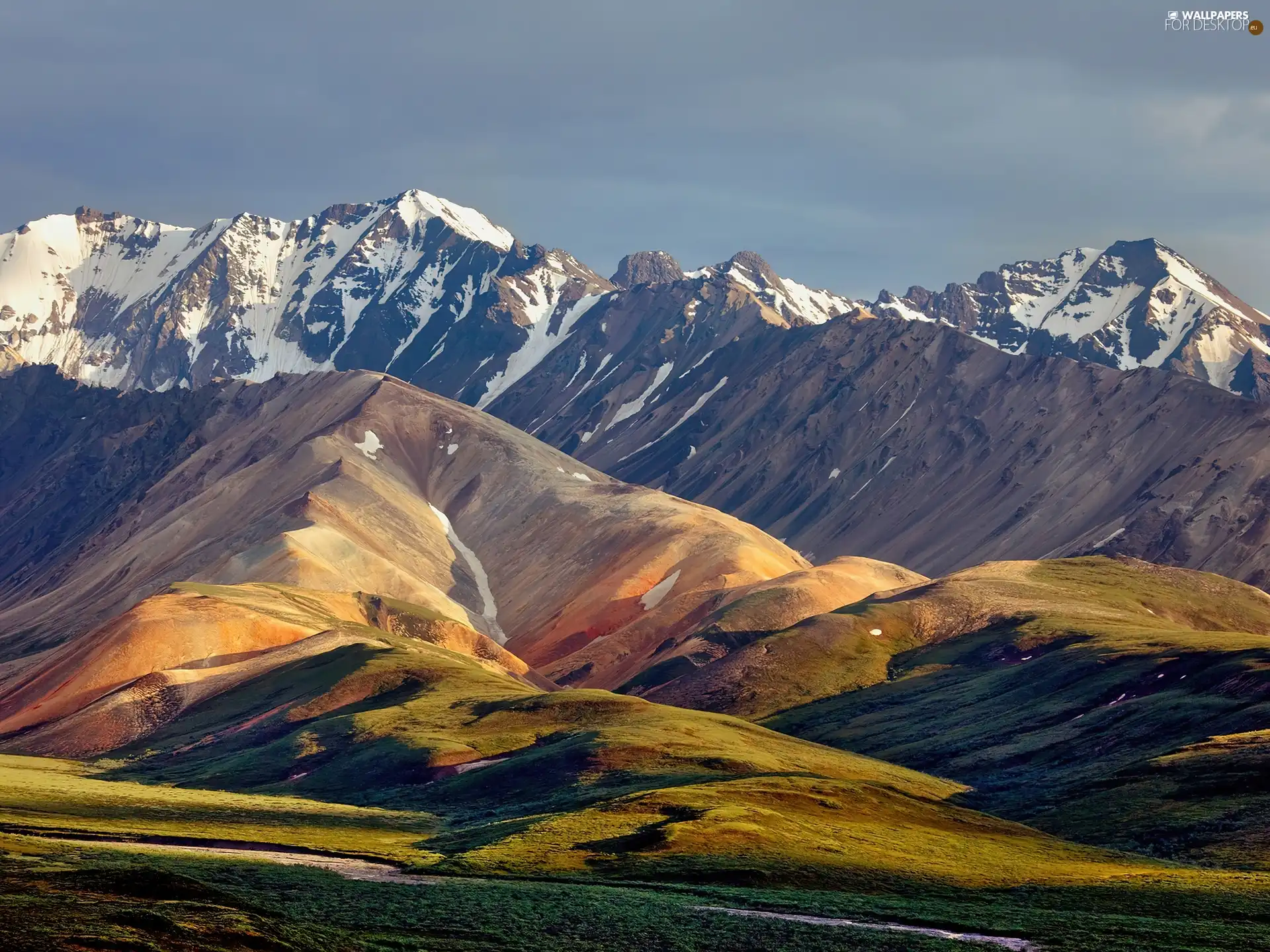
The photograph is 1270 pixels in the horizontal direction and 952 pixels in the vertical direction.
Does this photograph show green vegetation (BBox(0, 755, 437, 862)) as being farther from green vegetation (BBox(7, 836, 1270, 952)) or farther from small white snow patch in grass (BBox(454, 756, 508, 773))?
green vegetation (BBox(7, 836, 1270, 952))

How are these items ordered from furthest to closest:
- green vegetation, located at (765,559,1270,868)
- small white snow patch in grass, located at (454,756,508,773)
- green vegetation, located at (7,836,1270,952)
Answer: small white snow patch in grass, located at (454,756,508,773), green vegetation, located at (765,559,1270,868), green vegetation, located at (7,836,1270,952)

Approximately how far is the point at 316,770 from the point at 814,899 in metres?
76.8

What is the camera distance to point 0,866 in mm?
68062

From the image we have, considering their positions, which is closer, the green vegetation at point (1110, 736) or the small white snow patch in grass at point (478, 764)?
the green vegetation at point (1110, 736)

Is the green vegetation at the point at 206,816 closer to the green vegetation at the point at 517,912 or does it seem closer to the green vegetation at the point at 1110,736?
the green vegetation at the point at 517,912

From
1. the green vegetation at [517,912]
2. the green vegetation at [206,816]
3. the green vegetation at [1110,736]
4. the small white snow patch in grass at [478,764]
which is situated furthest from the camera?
the small white snow patch in grass at [478,764]

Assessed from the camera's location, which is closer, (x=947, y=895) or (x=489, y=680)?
(x=947, y=895)

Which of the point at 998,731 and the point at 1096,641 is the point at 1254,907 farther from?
the point at 1096,641

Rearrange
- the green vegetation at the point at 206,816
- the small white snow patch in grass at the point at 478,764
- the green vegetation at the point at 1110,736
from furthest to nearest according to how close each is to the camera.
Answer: the small white snow patch in grass at the point at 478,764
the green vegetation at the point at 1110,736
the green vegetation at the point at 206,816

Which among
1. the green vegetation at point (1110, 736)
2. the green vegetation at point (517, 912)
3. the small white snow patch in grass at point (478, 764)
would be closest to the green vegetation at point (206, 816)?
the small white snow patch in grass at point (478, 764)

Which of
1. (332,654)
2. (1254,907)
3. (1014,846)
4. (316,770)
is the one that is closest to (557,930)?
(1254,907)

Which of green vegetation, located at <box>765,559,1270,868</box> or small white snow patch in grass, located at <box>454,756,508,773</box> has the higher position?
small white snow patch in grass, located at <box>454,756,508,773</box>

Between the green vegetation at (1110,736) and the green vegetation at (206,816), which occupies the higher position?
the green vegetation at (206,816)

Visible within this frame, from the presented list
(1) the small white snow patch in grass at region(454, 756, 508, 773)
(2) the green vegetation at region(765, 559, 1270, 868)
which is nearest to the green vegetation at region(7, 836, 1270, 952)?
(2) the green vegetation at region(765, 559, 1270, 868)
